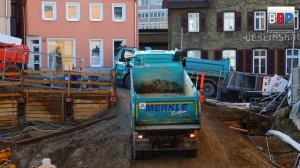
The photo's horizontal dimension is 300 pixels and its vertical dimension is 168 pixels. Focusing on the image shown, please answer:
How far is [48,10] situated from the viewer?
39.1 m

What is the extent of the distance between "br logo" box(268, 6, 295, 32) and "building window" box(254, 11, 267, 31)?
1.69 feet

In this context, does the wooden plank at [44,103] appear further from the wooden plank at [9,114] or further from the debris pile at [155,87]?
the debris pile at [155,87]

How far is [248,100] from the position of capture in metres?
31.8

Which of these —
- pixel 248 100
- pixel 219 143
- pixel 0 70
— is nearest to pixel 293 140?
pixel 219 143

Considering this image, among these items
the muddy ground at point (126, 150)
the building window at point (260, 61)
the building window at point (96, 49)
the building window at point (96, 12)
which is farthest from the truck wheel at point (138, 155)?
the building window at point (260, 61)

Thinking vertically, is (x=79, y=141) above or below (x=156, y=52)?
below

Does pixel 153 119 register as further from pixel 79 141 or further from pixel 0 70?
pixel 0 70

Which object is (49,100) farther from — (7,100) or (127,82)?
(127,82)

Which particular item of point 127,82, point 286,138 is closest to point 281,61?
point 127,82

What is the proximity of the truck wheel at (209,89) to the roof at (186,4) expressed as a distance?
13.2 metres

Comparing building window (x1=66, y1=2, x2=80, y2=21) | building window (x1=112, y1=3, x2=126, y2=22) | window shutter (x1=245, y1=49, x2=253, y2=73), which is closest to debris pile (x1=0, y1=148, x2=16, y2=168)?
building window (x1=66, y1=2, x2=80, y2=21)

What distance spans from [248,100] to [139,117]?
17.8 m

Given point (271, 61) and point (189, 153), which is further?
point (271, 61)

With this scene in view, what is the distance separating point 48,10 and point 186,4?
1106cm
